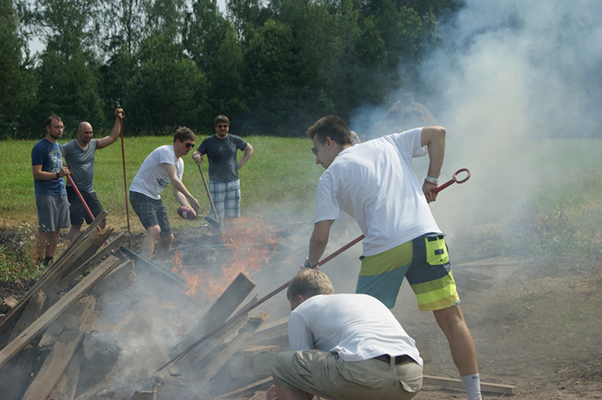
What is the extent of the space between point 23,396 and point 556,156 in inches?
519

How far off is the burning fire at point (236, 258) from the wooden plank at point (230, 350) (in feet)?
3.76

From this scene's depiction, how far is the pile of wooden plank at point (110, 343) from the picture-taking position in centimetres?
402

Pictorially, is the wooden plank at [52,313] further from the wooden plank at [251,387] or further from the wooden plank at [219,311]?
the wooden plank at [251,387]

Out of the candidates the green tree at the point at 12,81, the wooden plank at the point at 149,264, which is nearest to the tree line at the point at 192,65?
the green tree at the point at 12,81

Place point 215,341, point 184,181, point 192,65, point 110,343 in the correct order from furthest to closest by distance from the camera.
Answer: point 192,65 → point 184,181 → point 215,341 → point 110,343

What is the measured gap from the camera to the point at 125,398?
4.04 m

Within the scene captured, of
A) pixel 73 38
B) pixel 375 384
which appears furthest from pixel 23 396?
pixel 73 38

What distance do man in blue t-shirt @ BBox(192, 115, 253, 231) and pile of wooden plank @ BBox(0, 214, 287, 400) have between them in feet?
12.8

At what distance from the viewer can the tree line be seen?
37906 millimetres

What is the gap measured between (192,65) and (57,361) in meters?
43.7

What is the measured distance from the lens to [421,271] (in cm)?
355

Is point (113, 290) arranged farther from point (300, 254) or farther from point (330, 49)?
point (330, 49)

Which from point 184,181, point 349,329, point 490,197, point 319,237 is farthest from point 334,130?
point 184,181

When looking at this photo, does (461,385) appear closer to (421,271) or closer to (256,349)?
(421,271)
